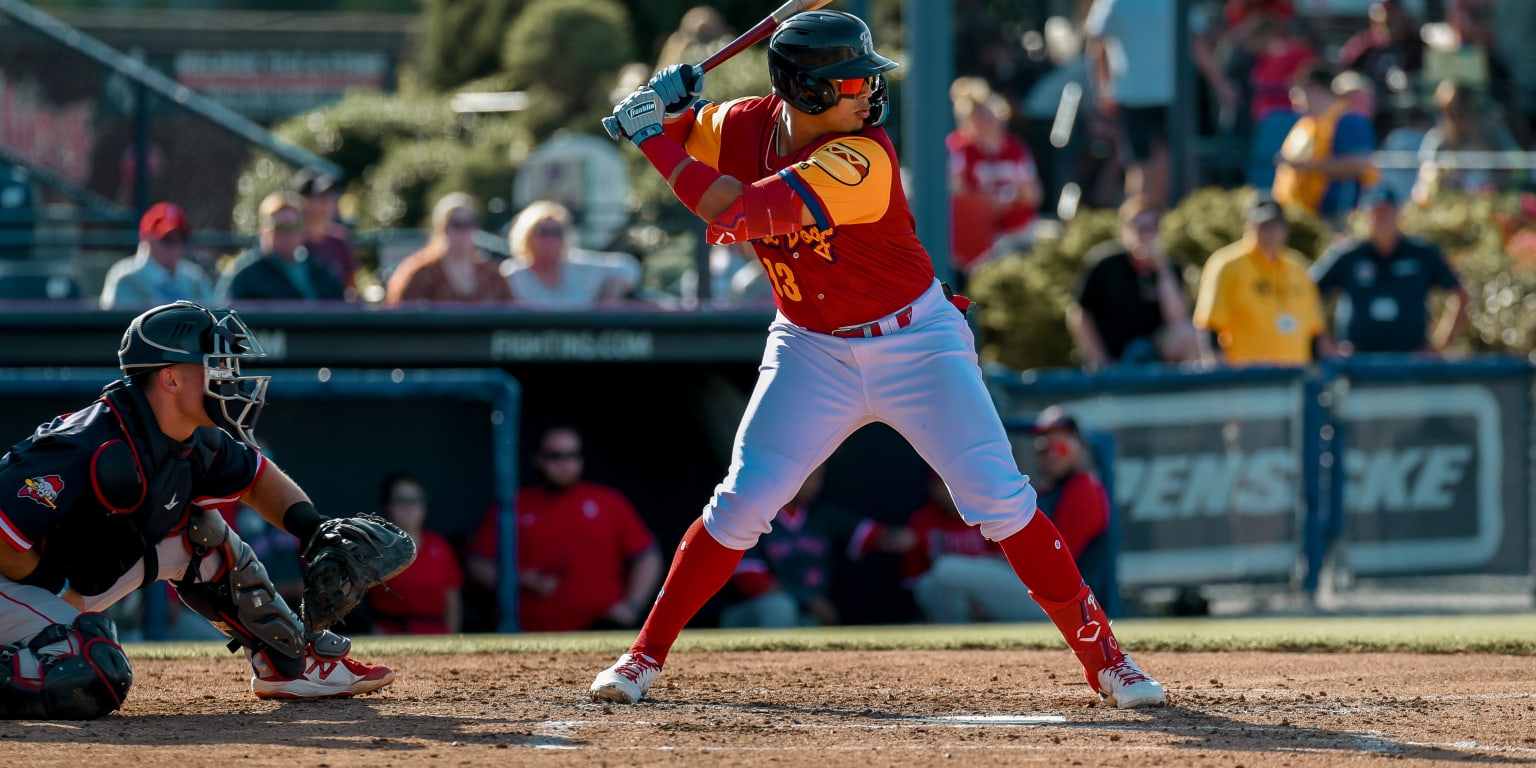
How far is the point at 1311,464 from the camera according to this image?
10.6 metres

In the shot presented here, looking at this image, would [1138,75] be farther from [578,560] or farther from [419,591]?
[419,591]

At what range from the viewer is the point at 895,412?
520cm

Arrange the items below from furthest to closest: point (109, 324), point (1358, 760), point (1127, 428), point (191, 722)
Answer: point (1127, 428), point (109, 324), point (191, 722), point (1358, 760)

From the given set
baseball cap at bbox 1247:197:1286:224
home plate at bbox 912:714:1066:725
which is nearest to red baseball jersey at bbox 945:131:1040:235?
baseball cap at bbox 1247:197:1286:224

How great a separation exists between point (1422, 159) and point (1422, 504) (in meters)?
5.50

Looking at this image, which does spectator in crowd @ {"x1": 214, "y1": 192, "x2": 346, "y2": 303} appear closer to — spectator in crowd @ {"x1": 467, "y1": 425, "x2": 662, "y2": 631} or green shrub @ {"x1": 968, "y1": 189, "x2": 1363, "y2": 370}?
spectator in crowd @ {"x1": 467, "y1": 425, "x2": 662, "y2": 631}

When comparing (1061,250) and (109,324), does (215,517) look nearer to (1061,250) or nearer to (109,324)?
(109,324)

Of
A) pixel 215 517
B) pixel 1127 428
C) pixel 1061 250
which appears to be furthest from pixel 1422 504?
pixel 215 517

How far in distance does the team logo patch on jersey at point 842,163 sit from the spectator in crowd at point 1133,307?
20.2 ft

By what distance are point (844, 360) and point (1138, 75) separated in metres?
9.29

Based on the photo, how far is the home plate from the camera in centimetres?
503

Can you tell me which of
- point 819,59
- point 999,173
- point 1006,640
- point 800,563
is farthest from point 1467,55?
point 819,59

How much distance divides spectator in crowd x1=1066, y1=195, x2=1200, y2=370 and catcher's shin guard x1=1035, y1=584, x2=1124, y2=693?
582 centimetres

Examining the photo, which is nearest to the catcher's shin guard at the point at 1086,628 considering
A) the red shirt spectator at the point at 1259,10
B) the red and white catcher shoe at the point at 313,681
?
the red and white catcher shoe at the point at 313,681
